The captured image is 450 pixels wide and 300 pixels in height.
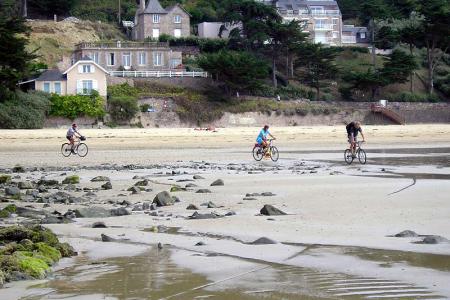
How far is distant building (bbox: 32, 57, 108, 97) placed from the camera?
5769 centimetres

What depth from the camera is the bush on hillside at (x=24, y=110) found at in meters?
47.1

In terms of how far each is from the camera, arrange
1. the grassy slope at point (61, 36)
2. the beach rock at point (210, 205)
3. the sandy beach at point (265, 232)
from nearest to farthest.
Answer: the sandy beach at point (265, 232) < the beach rock at point (210, 205) < the grassy slope at point (61, 36)

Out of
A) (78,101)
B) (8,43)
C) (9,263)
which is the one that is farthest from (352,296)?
(78,101)

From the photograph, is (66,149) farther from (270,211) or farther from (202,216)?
(270,211)

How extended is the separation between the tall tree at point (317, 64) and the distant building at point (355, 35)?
17.1m

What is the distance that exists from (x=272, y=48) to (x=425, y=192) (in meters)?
54.8

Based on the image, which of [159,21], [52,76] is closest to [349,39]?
[159,21]

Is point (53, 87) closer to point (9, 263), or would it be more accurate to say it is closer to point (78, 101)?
point (78, 101)

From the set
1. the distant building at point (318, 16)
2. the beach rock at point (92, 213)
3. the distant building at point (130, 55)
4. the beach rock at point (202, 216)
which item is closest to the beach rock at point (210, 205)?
the beach rock at point (202, 216)

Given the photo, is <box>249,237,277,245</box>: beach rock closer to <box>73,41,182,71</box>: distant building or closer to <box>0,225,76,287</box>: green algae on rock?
<box>0,225,76,287</box>: green algae on rock

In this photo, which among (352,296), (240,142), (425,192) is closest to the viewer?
(352,296)

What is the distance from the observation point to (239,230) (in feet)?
34.0

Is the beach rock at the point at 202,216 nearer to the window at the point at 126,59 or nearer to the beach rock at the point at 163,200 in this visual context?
the beach rock at the point at 163,200

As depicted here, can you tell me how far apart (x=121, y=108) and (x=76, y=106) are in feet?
11.8
